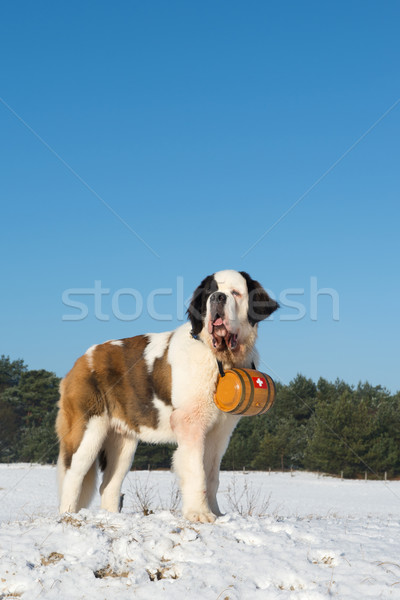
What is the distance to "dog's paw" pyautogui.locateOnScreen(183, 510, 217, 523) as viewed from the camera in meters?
5.28

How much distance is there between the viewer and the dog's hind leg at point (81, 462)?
634 cm

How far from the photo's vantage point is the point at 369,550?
484 centimetres

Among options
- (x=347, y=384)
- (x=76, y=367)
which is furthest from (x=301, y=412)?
(x=76, y=367)

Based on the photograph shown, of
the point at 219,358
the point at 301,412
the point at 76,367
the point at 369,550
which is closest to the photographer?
the point at 369,550

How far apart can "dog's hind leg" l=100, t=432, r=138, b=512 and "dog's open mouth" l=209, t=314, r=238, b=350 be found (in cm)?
177

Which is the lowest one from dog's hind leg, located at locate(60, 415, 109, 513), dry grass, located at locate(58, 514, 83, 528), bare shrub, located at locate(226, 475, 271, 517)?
dry grass, located at locate(58, 514, 83, 528)

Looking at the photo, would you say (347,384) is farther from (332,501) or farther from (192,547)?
(192,547)

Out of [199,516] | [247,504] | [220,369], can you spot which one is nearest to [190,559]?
[199,516]

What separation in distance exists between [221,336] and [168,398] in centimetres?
92

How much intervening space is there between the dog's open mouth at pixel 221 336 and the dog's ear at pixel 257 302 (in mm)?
307

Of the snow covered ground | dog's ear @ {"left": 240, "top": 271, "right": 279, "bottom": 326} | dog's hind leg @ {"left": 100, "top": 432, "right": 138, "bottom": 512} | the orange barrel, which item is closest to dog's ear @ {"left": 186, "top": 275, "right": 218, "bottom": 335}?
dog's ear @ {"left": 240, "top": 271, "right": 279, "bottom": 326}

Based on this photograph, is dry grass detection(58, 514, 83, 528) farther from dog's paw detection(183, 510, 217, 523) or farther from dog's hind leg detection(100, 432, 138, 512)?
dog's hind leg detection(100, 432, 138, 512)

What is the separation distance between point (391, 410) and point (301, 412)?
8333 mm

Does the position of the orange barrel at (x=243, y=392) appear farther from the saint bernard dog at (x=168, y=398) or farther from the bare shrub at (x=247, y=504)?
the bare shrub at (x=247, y=504)
